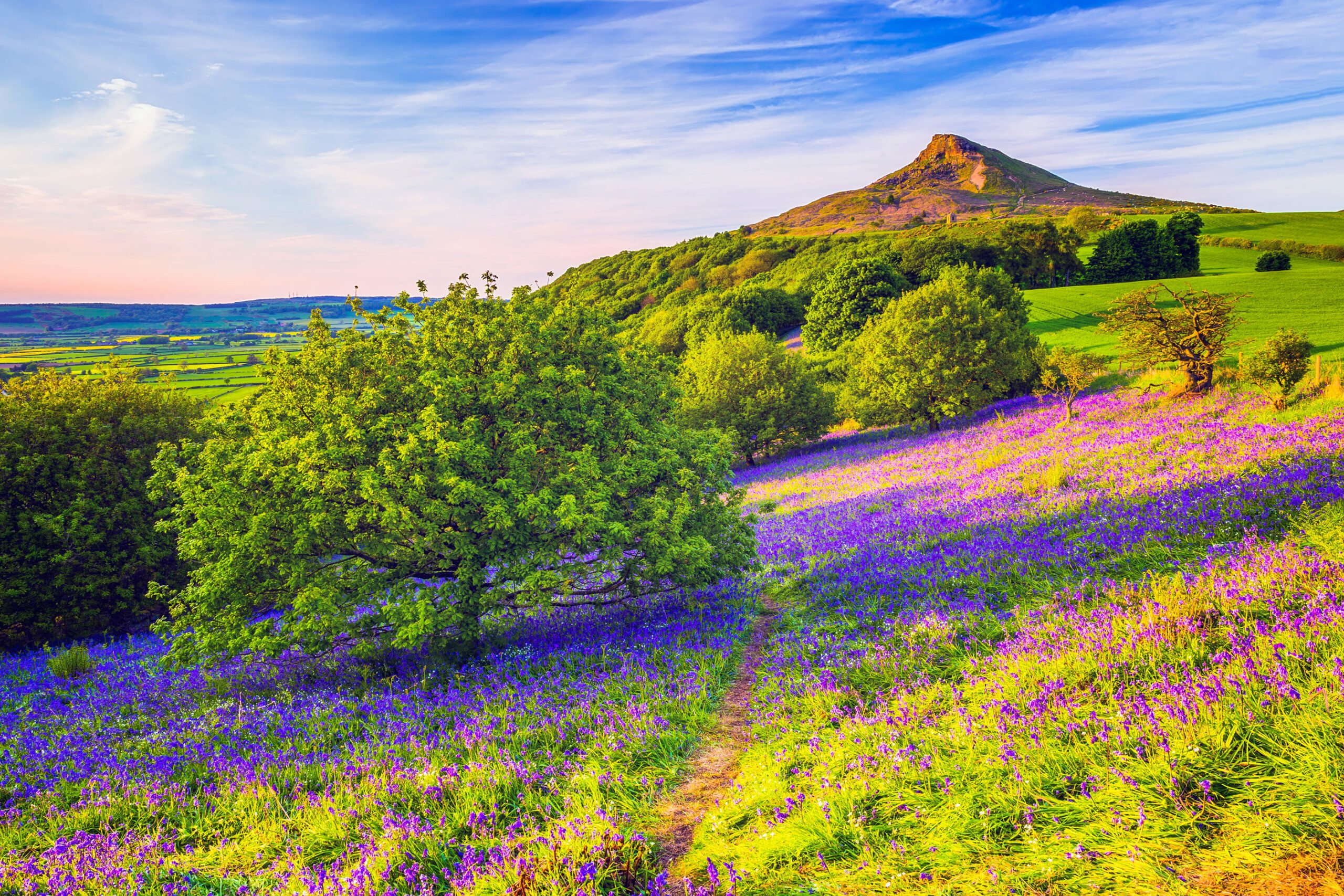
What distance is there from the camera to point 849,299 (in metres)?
65.2

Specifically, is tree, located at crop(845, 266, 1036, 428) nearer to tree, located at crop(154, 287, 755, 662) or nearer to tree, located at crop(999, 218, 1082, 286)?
tree, located at crop(154, 287, 755, 662)

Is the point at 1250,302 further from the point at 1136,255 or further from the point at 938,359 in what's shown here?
the point at 1136,255

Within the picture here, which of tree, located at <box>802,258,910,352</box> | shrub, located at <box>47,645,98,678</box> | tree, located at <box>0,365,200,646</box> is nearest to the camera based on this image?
shrub, located at <box>47,645,98,678</box>

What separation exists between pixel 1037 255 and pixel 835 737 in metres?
85.9

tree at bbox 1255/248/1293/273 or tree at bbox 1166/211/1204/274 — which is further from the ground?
tree at bbox 1166/211/1204/274

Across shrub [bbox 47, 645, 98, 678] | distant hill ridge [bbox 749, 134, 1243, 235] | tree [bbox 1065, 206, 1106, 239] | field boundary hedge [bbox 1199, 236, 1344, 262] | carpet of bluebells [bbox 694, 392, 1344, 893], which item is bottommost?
shrub [bbox 47, 645, 98, 678]

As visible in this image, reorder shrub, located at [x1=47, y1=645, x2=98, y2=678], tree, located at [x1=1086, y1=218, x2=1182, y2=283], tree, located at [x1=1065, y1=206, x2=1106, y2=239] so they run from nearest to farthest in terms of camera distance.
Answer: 1. shrub, located at [x1=47, y1=645, x2=98, y2=678]
2. tree, located at [x1=1086, y1=218, x2=1182, y2=283]
3. tree, located at [x1=1065, y1=206, x2=1106, y2=239]

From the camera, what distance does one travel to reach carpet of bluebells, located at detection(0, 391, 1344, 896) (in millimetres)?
4105

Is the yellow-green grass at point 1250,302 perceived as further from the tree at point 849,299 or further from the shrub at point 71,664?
the shrub at point 71,664

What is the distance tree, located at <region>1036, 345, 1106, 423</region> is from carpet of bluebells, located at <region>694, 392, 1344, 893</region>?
11856mm

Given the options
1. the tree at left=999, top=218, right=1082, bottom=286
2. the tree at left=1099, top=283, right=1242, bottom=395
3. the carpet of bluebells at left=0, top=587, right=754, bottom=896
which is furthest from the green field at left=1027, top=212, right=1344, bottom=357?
the carpet of bluebells at left=0, top=587, right=754, bottom=896

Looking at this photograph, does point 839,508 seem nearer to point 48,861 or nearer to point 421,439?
point 421,439

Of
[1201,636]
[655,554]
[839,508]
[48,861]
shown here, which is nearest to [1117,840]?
[1201,636]

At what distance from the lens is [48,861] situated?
5.48 meters
